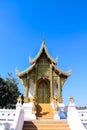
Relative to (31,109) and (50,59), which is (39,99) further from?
(50,59)

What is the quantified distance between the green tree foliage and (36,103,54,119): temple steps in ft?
70.8

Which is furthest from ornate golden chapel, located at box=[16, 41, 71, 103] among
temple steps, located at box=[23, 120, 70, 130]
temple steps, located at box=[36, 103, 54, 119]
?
temple steps, located at box=[23, 120, 70, 130]

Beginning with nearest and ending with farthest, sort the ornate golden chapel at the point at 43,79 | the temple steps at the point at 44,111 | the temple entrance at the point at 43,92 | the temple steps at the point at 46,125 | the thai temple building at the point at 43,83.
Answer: the temple steps at the point at 46,125, the temple steps at the point at 44,111, the thai temple building at the point at 43,83, the ornate golden chapel at the point at 43,79, the temple entrance at the point at 43,92

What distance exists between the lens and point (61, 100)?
17.1m

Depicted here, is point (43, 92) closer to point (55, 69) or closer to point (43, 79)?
point (43, 79)

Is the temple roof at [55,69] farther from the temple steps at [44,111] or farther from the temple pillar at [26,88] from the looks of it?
the temple steps at [44,111]

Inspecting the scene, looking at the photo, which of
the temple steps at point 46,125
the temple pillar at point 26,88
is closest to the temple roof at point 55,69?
the temple pillar at point 26,88

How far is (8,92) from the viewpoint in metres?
38.7

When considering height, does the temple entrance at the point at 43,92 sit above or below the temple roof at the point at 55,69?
below

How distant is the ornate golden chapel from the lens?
57.9 feet

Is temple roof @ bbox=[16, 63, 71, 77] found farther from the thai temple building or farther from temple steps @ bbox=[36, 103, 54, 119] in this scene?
temple steps @ bbox=[36, 103, 54, 119]

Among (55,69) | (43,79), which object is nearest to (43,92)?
(43,79)

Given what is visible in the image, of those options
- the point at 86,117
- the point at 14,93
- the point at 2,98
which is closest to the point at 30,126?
the point at 86,117

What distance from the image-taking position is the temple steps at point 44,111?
14.5 meters
